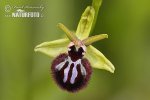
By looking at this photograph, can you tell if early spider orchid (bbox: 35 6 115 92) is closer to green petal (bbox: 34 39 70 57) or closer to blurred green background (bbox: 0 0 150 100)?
green petal (bbox: 34 39 70 57)

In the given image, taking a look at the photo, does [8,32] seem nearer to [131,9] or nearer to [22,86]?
[22,86]

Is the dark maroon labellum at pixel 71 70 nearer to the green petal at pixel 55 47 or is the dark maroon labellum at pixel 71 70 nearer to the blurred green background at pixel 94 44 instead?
the green petal at pixel 55 47

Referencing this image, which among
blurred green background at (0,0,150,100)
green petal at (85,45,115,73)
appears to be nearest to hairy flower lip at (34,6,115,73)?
green petal at (85,45,115,73)

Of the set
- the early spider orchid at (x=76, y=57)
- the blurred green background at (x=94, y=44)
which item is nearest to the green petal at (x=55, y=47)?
the early spider orchid at (x=76, y=57)

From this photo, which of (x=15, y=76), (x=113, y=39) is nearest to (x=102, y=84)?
(x=113, y=39)

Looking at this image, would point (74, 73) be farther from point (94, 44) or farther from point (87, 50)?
point (94, 44)

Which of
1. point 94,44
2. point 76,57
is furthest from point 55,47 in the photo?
point 94,44
